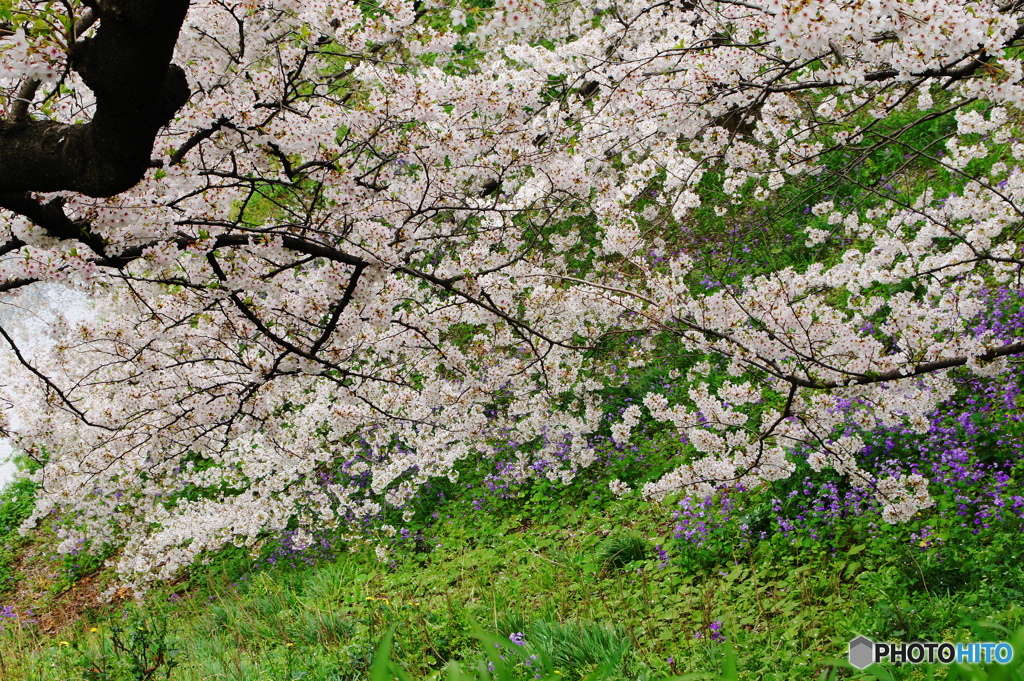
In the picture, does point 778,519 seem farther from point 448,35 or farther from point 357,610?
point 448,35

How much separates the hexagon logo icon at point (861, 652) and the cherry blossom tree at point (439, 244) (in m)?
0.91

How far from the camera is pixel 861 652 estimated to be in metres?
3.01

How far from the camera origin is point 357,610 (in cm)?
475

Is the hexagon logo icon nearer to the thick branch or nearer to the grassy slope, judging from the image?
the grassy slope

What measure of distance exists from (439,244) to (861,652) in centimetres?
469

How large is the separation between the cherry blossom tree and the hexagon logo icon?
35.8 inches

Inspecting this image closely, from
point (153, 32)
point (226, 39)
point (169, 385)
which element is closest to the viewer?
point (153, 32)

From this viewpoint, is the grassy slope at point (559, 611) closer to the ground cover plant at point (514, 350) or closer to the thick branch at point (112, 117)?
the ground cover plant at point (514, 350)

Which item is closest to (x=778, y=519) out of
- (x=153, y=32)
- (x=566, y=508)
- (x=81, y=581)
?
(x=566, y=508)

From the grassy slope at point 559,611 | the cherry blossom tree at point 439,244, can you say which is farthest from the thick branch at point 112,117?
the grassy slope at point 559,611

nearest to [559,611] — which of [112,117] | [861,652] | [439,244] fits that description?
[861,652]

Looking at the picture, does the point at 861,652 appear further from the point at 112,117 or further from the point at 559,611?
the point at 112,117

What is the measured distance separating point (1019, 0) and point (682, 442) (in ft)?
12.3

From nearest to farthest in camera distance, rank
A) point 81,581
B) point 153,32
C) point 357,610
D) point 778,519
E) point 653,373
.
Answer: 1. point 153,32
2. point 778,519
3. point 357,610
4. point 653,373
5. point 81,581
